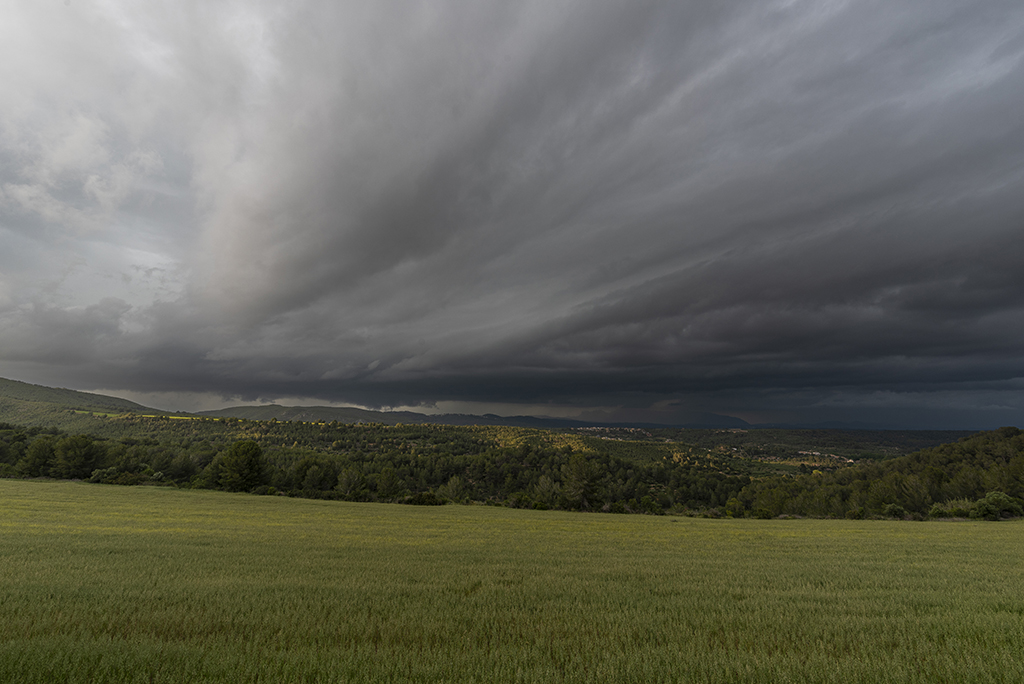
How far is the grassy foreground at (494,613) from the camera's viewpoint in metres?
5.44

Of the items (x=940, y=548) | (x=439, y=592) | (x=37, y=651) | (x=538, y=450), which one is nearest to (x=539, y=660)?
(x=439, y=592)

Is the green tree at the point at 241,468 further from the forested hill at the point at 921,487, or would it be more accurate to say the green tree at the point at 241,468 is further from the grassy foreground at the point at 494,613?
the forested hill at the point at 921,487

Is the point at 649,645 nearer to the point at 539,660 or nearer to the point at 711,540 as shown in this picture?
the point at 539,660

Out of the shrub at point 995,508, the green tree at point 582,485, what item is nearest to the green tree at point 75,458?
the green tree at point 582,485

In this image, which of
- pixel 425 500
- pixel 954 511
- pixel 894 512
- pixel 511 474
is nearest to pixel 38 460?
pixel 425 500

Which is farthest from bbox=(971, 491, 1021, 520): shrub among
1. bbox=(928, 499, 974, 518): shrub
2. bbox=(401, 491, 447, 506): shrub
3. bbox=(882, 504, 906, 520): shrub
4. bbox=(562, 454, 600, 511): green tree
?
bbox=(401, 491, 447, 506): shrub

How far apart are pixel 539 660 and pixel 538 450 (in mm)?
130240

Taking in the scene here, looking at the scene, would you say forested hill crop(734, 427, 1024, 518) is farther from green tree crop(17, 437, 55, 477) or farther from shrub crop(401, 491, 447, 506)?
green tree crop(17, 437, 55, 477)

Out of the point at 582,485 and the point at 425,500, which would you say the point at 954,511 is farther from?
the point at 425,500

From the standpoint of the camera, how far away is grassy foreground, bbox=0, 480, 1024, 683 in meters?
5.44

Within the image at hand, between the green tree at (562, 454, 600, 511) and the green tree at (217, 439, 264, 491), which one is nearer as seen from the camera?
the green tree at (217, 439, 264, 491)

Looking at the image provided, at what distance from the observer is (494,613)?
8094mm

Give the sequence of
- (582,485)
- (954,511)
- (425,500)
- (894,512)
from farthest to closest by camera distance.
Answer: (582,485), (425,500), (894,512), (954,511)

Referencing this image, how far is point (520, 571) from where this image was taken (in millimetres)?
12234
